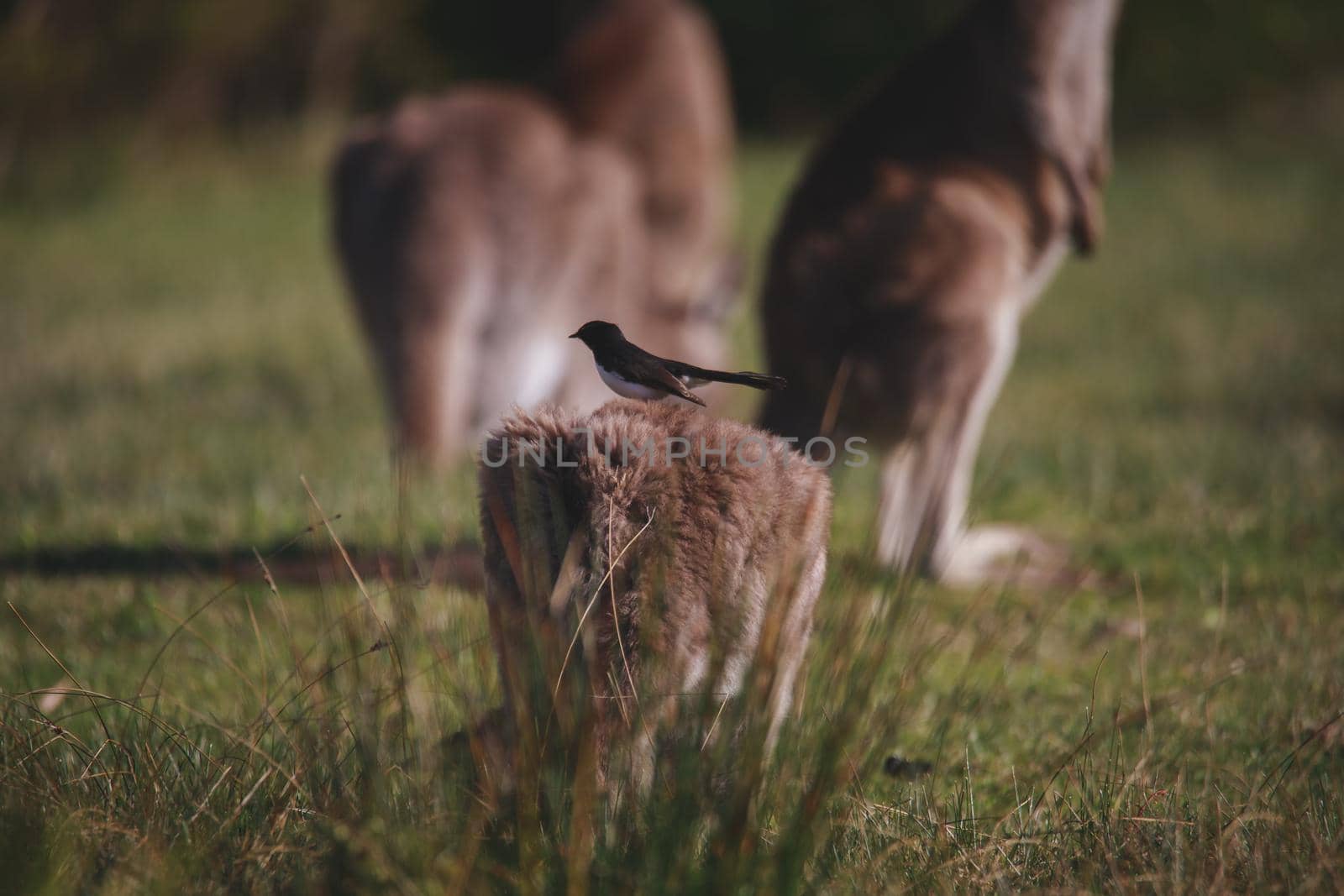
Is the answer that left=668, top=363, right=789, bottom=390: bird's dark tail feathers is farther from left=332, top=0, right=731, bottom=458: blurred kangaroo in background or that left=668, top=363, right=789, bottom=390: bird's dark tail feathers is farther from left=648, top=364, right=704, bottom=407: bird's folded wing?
left=332, top=0, right=731, bottom=458: blurred kangaroo in background

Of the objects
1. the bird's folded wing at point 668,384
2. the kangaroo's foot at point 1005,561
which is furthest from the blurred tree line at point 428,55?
the bird's folded wing at point 668,384

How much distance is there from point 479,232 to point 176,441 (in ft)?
6.45

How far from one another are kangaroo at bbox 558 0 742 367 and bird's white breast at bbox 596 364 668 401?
332cm

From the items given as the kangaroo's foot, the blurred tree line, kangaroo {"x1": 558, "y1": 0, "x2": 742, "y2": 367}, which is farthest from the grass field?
the blurred tree line

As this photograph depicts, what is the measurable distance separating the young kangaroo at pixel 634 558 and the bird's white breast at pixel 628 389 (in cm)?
8

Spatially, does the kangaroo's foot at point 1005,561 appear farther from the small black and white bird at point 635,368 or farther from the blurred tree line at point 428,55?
the blurred tree line at point 428,55

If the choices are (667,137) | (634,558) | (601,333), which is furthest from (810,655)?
(667,137)

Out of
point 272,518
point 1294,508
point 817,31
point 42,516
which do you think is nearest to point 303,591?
point 272,518

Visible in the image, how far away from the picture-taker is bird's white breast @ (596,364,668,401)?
196 centimetres

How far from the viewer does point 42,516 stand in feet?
14.0

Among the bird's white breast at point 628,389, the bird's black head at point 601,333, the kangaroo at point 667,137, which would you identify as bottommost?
the bird's white breast at point 628,389

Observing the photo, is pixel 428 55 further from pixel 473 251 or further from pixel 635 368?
pixel 635 368

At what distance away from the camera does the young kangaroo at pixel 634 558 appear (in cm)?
174

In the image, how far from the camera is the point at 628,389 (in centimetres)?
198
